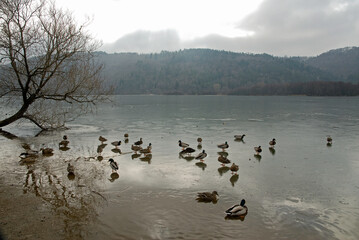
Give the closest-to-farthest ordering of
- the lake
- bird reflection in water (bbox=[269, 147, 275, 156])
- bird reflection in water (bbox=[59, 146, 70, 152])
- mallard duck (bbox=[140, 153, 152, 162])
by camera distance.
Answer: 1. the lake
2. mallard duck (bbox=[140, 153, 152, 162])
3. bird reflection in water (bbox=[59, 146, 70, 152])
4. bird reflection in water (bbox=[269, 147, 275, 156])

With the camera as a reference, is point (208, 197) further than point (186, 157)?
No

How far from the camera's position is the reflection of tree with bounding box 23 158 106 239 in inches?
344

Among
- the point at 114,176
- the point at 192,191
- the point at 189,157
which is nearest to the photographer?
the point at 192,191

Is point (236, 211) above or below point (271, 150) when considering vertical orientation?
above

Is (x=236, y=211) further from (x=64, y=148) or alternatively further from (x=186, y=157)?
(x=64, y=148)

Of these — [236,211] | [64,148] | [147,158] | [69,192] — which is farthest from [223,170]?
[64,148]

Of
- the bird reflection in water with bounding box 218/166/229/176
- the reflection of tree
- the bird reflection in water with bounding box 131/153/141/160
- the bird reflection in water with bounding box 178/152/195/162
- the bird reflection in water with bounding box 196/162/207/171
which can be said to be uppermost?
the reflection of tree

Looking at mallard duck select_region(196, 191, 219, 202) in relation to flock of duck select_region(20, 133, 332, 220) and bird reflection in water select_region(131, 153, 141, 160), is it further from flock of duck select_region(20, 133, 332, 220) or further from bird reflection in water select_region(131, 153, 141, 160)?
bird reflection in water select_region(131, 153, 141, 160)

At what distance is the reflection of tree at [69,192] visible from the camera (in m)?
8.73

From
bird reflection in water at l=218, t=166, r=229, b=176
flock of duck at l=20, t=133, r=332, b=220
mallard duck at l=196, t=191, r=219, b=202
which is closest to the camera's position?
flock of duck at l=20, t=133, r=332, b=220

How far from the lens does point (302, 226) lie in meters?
9.01

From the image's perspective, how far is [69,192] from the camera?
11.0 meters

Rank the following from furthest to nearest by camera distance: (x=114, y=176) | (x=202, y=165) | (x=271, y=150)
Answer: (x=271, y=150), (x=202, y=165), (x=114, y=176)

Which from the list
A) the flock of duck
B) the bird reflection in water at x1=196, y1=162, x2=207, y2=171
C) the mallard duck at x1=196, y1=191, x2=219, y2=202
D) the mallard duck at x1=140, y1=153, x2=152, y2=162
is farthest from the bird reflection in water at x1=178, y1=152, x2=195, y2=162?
the mallard duck at x1=196, y1=191, x2=219, y2=202
